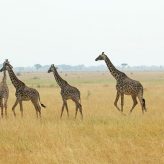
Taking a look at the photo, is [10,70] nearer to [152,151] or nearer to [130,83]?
[130,83]

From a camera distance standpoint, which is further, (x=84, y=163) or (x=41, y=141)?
(x=41, y=141)

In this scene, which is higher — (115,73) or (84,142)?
(115,73)

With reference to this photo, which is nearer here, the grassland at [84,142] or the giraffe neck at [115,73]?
the grassland at [84,142]

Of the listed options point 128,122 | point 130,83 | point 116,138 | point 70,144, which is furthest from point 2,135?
point 130,83

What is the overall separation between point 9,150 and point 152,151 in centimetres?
312

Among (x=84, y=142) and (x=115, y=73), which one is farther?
(x=115, y=73)

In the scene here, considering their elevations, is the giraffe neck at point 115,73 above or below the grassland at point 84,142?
above

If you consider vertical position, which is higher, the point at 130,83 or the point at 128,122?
the point at 130,83

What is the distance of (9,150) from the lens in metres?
9.04

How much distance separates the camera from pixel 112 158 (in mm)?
8164

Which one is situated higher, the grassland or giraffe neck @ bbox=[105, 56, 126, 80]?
giraffe neck @ bbox=[105, 56, 126, 80]

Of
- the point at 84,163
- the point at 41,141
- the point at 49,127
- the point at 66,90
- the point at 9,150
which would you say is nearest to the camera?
the point at 84,163

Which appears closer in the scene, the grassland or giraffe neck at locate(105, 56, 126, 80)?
the grassland

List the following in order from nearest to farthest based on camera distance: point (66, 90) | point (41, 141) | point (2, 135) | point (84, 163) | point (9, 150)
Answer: point (84, 163), point (9, 150), point (41, 141), point (2, 135), point (66, 90)
